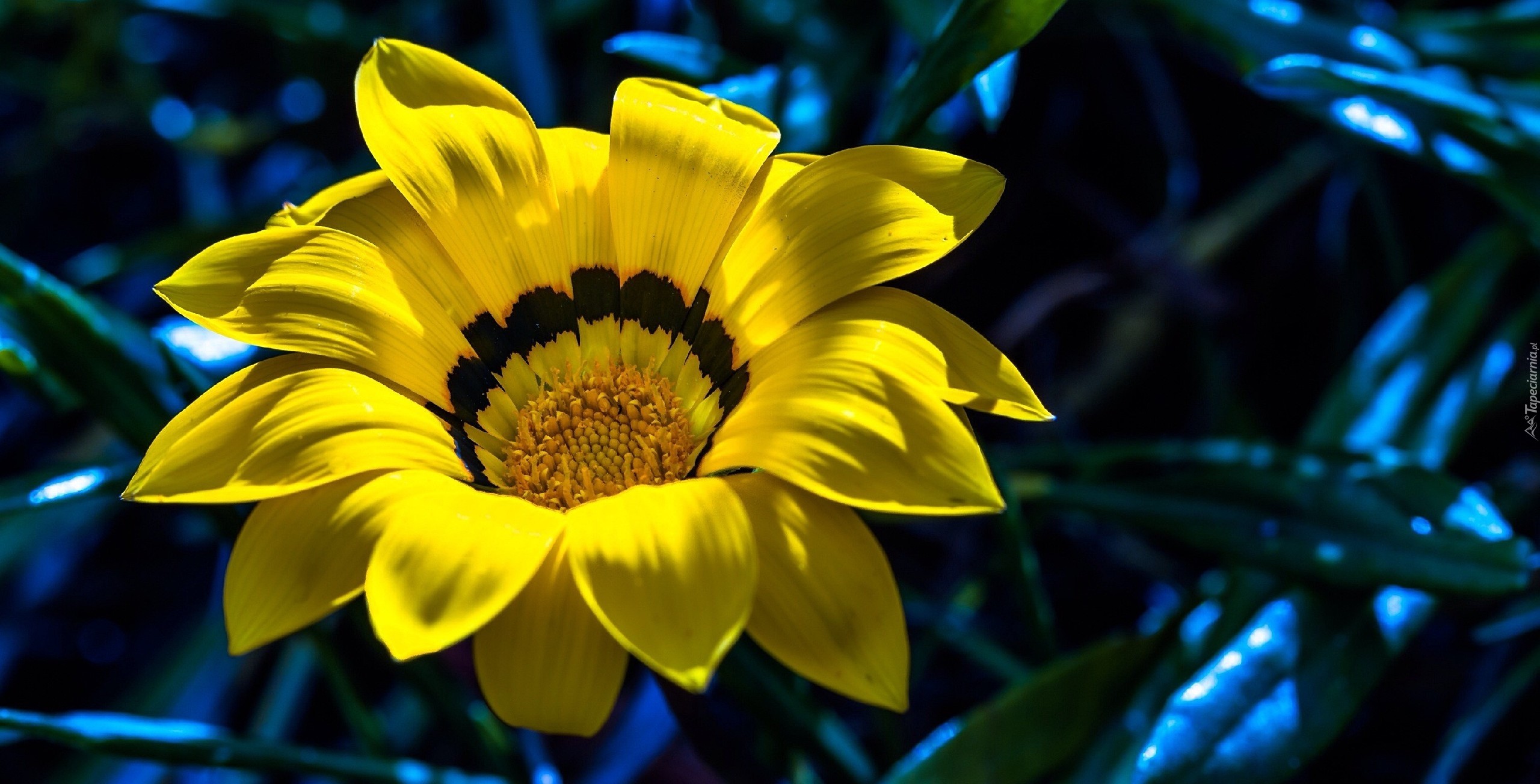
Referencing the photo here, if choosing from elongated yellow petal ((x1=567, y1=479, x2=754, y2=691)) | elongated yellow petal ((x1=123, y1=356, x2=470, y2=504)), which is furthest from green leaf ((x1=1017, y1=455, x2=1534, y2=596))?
elongated yellow petal ((x1=123, y1=356, x2=470, y2=504))

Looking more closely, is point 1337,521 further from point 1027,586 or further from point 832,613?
point 832,613

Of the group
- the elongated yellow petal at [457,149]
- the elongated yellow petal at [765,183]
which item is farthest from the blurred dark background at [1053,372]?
the elongated yellow petal at [457,149]

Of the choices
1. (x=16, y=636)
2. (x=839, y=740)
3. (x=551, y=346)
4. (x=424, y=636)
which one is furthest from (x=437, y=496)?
(x=16, y=636)

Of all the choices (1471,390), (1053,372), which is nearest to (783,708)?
(1053,372)

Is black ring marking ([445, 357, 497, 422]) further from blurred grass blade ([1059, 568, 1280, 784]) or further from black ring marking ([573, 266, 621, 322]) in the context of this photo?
blurred grass blade ([1059, 568, 1280, 784])

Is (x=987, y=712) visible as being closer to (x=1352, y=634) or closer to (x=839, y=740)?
(x=839, y=740)

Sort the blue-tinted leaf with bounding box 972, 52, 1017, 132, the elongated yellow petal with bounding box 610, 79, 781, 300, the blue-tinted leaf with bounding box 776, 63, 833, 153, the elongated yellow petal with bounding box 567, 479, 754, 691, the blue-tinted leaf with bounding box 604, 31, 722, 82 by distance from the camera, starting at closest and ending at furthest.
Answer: the elongated yellow petal with bounding box 567, 479, 754, 691 < the elongated yellow petal with bounding box 610, 79, 781, 300 < the blue-tinted leaf with bounding box 972, 52, 1017, 132 < the blue-tinted leaf with bounding box 604, 31, 722, 82 < the blue-tinted leaf with bounding box 776, 63, 833, 153

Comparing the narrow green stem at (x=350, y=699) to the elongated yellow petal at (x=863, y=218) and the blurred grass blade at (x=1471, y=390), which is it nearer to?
the elongated yellow petal at (x=863, y=218)
